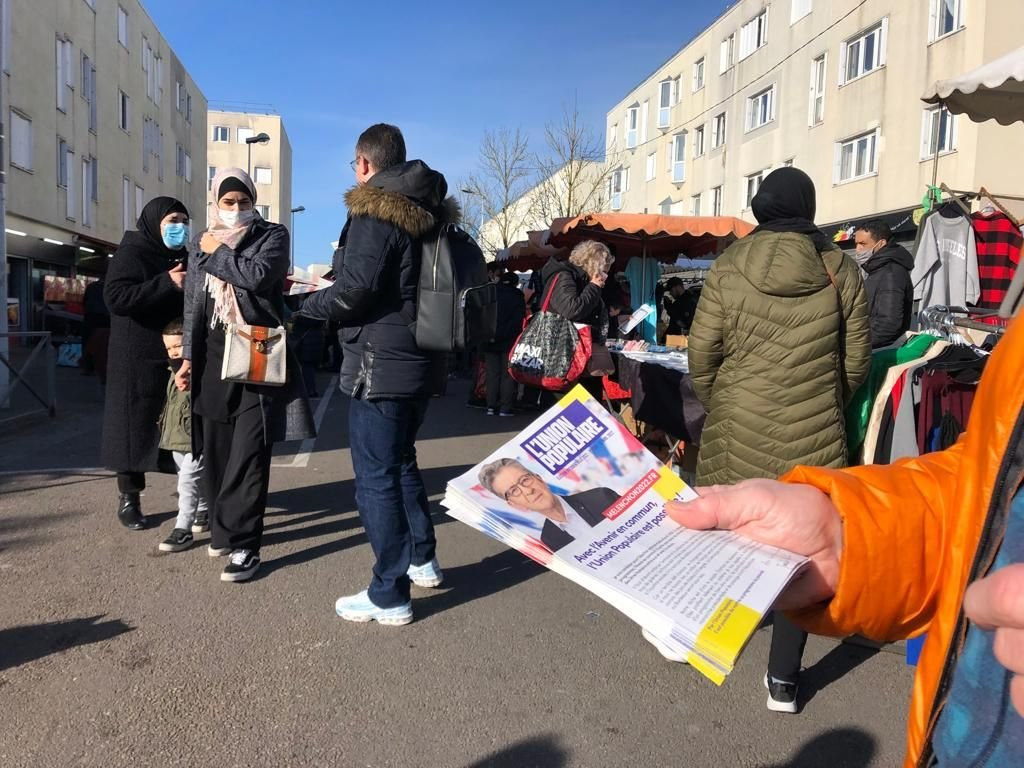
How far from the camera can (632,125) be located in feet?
123

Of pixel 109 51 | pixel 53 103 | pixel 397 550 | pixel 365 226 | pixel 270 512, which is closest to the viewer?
pixel 365 226

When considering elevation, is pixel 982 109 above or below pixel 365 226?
above

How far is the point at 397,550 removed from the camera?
3377 millimetres

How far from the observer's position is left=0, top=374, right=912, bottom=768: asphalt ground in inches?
102

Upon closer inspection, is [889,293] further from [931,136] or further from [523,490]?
[931,136]

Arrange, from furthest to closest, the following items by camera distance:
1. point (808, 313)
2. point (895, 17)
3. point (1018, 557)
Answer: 1. point (895, 17)
2. point (808, 313)
3. point (1018, 557)

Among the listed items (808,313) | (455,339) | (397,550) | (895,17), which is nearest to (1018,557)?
(808,313)

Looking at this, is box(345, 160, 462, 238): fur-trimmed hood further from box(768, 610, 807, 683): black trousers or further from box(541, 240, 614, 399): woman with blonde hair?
box(541, 240, 614, 399): woman with blonde hair

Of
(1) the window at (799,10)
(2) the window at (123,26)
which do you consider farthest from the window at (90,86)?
(1) the window at (799,10)

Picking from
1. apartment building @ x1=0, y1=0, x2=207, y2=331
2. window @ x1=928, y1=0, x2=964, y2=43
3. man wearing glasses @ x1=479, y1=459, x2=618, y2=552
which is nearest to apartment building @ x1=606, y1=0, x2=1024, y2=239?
window @ x1=928, y1=0, x2=964, y2=43

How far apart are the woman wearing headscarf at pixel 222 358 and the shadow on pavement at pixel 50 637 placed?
0.63m

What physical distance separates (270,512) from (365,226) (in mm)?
2720

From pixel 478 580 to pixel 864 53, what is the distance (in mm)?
20630

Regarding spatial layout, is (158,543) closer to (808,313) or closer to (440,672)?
(440,672)
